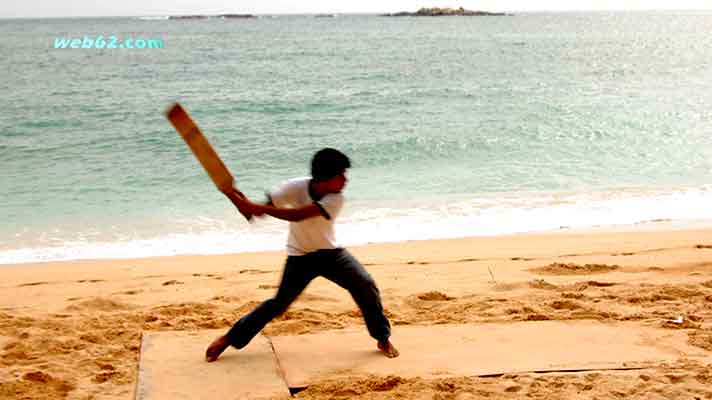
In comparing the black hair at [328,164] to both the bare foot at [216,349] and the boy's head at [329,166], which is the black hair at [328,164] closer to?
the boy's head at [329,166]

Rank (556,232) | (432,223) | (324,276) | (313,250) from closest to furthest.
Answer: (313,250), (324,276), (556,232), (432,223)

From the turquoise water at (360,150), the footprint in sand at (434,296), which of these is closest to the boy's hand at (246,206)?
the footprint in sand at (434,296)

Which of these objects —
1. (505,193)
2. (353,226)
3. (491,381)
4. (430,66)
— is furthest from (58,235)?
(430,66)

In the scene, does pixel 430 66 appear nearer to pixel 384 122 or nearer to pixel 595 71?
pixel 595 71

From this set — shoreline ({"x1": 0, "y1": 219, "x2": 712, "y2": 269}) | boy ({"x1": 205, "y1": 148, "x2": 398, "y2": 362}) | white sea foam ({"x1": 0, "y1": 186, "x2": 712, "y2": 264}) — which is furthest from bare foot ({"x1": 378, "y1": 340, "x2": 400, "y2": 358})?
white sea foam ({"x1": 0, "y1": 186, "x2": 712, "y2": 264})

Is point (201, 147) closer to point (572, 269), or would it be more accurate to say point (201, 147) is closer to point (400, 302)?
point (400, 302)

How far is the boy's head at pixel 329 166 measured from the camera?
4605 millimetres

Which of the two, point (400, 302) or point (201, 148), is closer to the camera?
point (201, 148)

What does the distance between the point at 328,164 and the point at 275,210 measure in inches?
15.5

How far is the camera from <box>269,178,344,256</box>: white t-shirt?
462cm

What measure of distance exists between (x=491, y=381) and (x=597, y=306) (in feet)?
6.47

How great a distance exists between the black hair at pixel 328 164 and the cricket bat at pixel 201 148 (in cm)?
46

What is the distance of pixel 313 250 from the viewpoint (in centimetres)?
485

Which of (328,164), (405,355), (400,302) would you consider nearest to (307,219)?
(328,164)
